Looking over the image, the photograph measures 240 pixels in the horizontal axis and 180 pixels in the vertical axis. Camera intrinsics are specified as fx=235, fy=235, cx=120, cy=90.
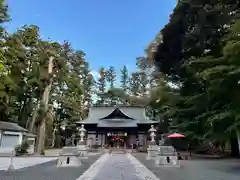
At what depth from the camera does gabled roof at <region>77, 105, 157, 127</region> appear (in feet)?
101

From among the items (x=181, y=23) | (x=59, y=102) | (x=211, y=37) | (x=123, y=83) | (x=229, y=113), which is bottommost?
(x=229, y=113)

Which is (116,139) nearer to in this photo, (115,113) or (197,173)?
(115,113)

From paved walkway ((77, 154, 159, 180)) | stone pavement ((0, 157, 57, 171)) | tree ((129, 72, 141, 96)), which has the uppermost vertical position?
tree ((129, 72, 141, 96))

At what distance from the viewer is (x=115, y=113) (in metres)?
31.8

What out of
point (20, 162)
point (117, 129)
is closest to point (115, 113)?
point (117, 129)

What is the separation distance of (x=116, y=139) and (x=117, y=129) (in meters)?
3.17

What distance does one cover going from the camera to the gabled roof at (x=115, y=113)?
3070cm

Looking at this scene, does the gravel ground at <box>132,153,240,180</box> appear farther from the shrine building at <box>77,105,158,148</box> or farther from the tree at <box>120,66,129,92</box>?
the tree at <box>120,66,129,92</box>

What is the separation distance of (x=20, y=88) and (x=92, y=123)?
9517 mm

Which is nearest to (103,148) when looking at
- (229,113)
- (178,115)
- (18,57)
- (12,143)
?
(12,143)

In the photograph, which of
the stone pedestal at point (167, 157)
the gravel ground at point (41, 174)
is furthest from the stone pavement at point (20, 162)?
the stone pedestal at point (167, 157)

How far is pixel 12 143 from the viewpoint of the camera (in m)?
22.4

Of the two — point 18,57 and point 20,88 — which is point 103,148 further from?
point 18,57

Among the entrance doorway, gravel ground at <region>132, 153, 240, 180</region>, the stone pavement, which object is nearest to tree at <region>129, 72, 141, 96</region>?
the entrance doorway
